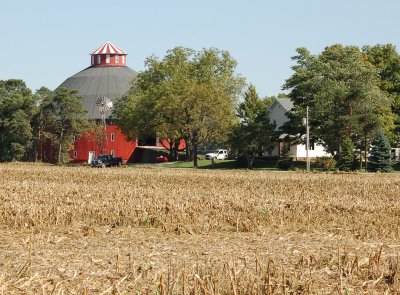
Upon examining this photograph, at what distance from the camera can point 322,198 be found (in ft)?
86.3

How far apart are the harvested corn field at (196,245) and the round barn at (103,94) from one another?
83.3 m

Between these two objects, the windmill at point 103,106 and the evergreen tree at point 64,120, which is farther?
the windmill at point 103,106

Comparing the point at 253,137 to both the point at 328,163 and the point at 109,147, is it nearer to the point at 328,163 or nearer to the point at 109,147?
the point at 328,163

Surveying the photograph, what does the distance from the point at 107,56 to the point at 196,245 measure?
131423mm

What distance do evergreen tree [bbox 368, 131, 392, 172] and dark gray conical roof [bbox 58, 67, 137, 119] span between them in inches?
2503

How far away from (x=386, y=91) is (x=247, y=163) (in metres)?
18.0

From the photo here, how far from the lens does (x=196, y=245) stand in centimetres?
1358

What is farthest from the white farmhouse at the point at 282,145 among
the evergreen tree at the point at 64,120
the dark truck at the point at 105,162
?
the evergreen tree at the point at 64,120

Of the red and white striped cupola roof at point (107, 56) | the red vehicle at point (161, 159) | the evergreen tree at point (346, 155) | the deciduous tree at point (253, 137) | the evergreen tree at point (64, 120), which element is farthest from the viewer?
the red and white striped cupola roof at point (107, 56)

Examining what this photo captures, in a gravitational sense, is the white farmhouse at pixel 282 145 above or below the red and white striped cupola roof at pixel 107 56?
below

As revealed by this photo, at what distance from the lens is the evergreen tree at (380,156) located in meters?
65.4

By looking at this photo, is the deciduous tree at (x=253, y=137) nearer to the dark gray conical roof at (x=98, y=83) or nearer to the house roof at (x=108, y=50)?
the dark gray conical roof at (x=98, y=83)

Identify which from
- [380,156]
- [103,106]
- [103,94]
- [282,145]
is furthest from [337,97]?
[103,94]

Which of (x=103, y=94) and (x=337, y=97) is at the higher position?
(x=103, y=94)
